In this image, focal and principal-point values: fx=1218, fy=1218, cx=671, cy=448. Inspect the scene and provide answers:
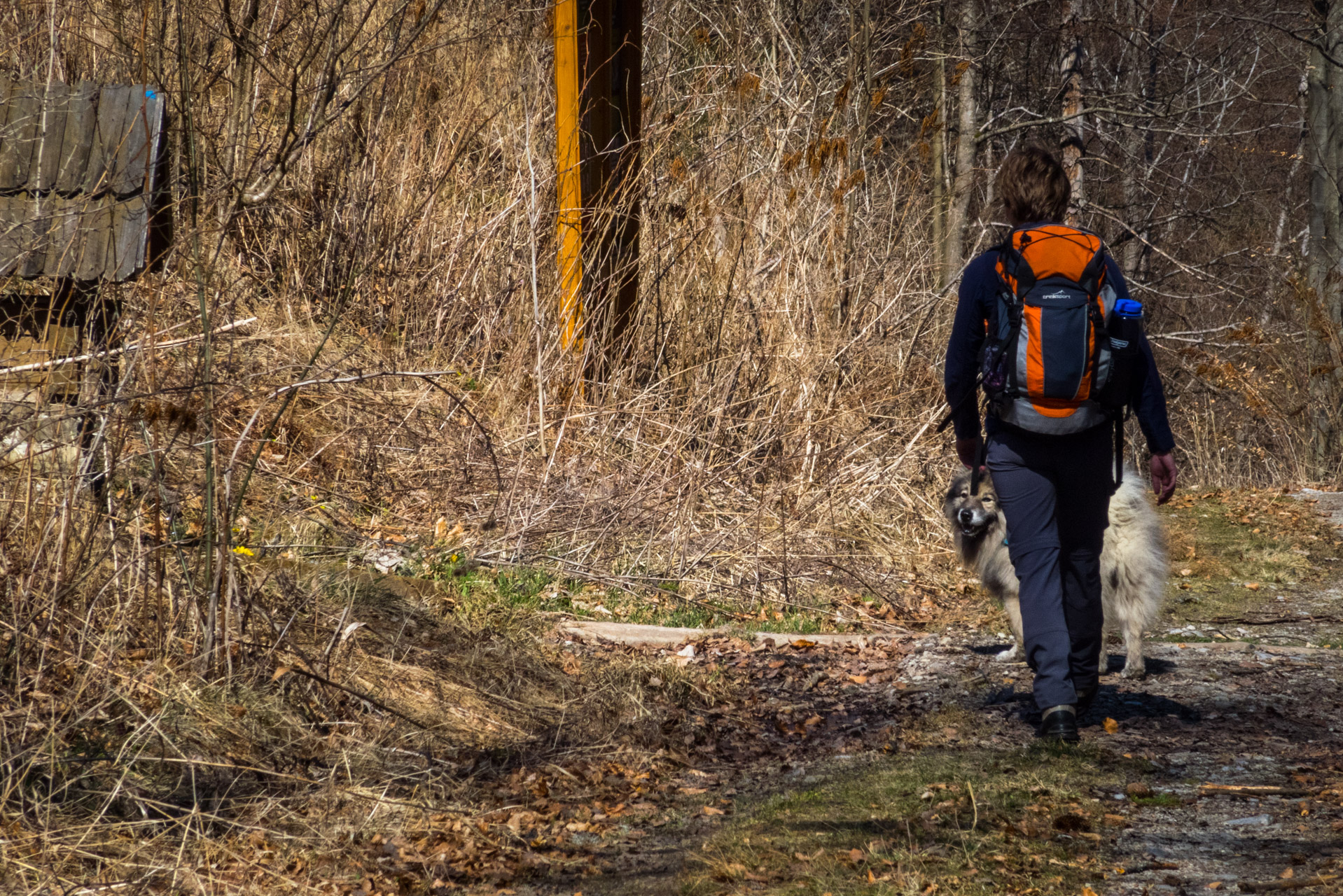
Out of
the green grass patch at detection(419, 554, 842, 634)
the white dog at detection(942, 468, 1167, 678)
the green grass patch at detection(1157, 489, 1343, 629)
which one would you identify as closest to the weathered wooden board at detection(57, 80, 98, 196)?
the green grass patch at detection(419, 554, 842, 634)

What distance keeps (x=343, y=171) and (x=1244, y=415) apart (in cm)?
1418

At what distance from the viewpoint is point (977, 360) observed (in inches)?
175

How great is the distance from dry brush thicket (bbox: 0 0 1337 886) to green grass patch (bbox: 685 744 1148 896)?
113 centimetres

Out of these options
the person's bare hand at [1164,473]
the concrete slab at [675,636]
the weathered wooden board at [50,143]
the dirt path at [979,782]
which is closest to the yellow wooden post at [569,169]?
the concrete slab at [675,636]

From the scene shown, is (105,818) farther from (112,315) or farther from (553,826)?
(112,315)

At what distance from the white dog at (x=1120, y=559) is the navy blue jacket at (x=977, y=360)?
971 millimetres

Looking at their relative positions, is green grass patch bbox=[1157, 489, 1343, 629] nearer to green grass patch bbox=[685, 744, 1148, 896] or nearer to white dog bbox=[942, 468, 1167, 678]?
white dog bbox=[942, 468, 1167, 678]

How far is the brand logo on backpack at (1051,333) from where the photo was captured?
4129 mm

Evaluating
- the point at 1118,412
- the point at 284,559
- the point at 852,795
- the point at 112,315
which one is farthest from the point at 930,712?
the point at 112,315

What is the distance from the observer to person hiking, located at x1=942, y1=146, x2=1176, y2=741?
4.17 meters

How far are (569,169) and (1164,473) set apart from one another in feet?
16.5

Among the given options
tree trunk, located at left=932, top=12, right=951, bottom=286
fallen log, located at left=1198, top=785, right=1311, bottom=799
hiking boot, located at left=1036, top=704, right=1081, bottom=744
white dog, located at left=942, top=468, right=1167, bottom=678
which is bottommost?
fallen log, located at left=1198, top=785, right=1311, bottom=799

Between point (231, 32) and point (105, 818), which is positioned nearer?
point (105, 818)

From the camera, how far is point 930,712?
5.11m
